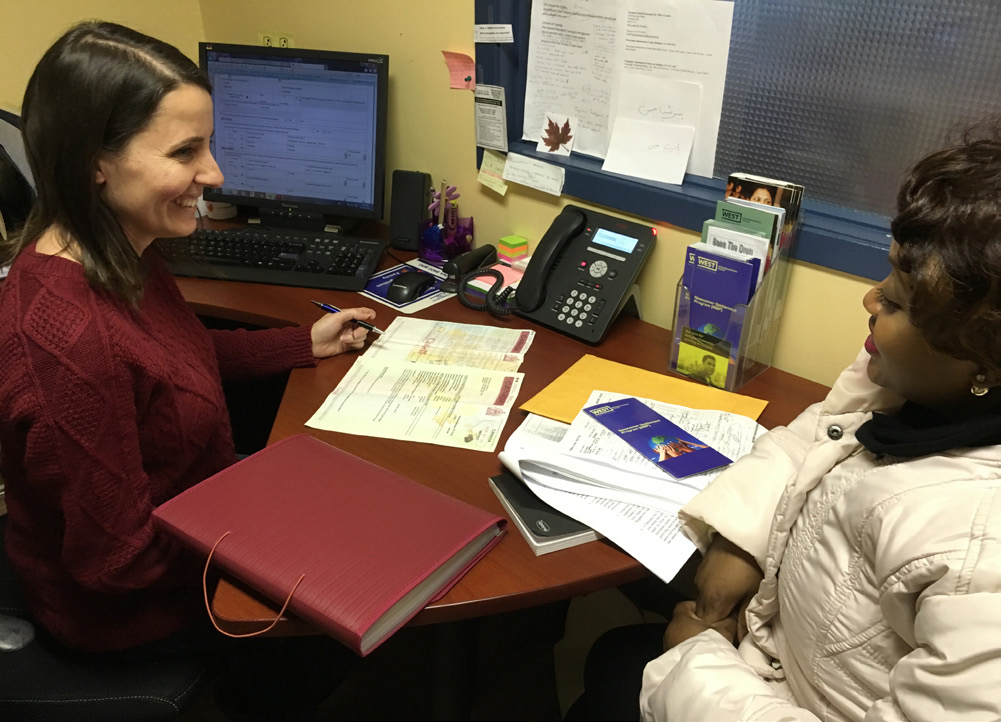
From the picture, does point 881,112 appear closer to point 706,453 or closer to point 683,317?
point 683,317

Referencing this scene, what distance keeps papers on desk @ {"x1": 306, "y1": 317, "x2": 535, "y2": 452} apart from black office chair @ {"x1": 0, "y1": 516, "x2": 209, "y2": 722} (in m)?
0.41

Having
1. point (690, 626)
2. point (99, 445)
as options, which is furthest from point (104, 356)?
point (690, 626)

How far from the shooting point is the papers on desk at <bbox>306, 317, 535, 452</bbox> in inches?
45.2

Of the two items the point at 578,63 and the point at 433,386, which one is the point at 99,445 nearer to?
the point at 433,386

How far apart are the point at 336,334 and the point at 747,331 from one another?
72 cm

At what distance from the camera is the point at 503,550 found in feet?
3.00

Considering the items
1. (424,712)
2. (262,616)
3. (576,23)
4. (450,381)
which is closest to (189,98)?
(450,381)

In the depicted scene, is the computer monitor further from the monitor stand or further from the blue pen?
the blue pen

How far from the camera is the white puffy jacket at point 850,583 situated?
2.13 feet

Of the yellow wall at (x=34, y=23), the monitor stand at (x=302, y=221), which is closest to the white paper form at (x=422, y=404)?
the monitor stand at (x=302, y=221)

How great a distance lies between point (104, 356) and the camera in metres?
0.93

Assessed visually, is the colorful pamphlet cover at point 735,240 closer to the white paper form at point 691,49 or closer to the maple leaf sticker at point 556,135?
the white paper form at point 691,49

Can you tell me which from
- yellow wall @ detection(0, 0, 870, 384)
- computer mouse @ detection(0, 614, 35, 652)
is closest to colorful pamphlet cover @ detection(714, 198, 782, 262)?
yellow wall @ detection(0, 0, 870, 384)

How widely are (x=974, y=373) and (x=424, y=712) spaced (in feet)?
4.45
